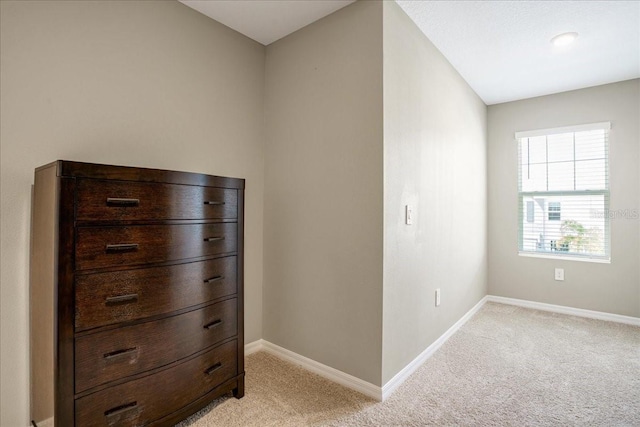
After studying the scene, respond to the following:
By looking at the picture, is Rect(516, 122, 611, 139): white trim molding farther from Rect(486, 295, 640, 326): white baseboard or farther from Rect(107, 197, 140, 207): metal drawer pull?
Rect(107, 197, 140, 207): metal drawer pull

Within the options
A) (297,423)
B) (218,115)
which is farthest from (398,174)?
(297,423)

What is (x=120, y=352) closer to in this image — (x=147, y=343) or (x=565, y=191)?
(x=147, y=343)

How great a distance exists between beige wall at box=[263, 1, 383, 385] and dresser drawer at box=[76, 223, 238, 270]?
0.67 metres

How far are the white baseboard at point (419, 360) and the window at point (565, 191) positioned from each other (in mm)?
1368

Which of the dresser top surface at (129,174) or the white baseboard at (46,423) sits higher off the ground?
the dresser top surface at (129,174)

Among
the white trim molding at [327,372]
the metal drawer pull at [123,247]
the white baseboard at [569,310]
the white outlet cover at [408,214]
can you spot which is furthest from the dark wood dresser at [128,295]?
the white baseboard at [569,310]

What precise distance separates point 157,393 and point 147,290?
479 millimetres

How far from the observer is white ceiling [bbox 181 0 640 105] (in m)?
2.08

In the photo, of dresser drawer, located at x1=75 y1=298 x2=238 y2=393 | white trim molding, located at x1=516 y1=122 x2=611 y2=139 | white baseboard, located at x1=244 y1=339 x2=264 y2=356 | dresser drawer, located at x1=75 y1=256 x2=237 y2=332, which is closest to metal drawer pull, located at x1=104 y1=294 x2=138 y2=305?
dresser drawer, located at x1=75 y1=256 x2=237 y2=332

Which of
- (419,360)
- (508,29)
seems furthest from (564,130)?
(419,360)

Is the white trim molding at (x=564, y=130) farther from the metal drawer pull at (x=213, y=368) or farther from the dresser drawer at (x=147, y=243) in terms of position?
the metal drawer pull at (x=213, y=368)

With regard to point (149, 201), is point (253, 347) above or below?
below

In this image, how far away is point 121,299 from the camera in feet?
4.42

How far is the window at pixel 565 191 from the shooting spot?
133 inches
